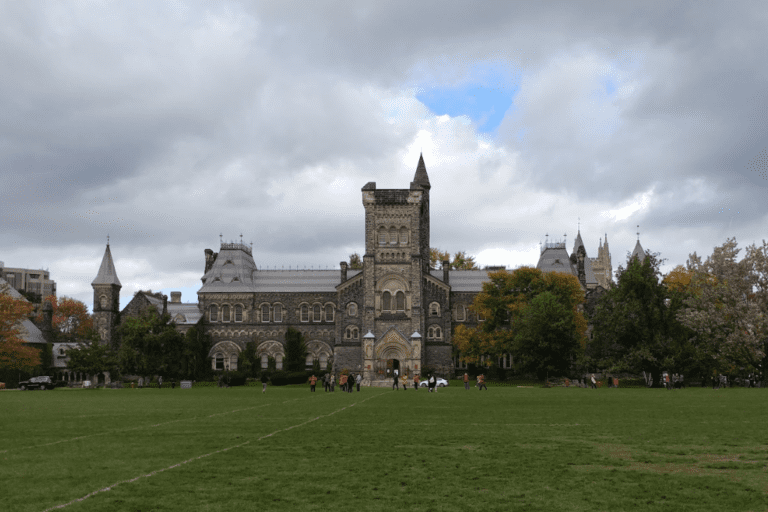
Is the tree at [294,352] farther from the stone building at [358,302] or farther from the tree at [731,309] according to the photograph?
the tree at [731,309]

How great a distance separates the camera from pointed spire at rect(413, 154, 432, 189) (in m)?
94.3

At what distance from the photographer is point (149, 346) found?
240ft

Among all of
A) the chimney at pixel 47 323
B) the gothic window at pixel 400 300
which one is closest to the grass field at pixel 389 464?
the gothic window at pixel 400 300

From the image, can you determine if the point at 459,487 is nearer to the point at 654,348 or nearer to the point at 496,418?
the point at 496,418

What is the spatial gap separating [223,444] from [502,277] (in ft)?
204

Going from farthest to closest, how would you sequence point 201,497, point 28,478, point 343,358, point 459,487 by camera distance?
point 343,358, point 28,478, point 459,487, point 201,497

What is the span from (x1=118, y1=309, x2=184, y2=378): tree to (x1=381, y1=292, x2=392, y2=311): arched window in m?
21.4

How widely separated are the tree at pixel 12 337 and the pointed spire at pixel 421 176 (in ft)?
152

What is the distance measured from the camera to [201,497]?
10.6 m

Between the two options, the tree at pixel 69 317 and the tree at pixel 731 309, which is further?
the tree at pixel 69 317

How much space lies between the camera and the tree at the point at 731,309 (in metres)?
54.6

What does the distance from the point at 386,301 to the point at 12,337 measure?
3676 cm

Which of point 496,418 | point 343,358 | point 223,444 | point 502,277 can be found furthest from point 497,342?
point 223,444

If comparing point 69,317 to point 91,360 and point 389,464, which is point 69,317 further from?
point 389,464
